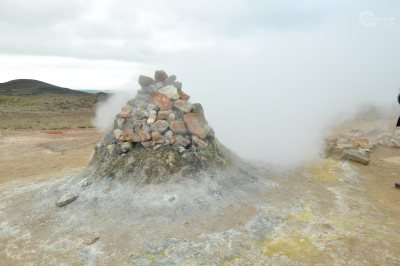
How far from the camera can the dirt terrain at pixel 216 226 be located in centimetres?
517

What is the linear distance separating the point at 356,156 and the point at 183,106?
241 inches

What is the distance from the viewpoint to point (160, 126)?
7.17 m

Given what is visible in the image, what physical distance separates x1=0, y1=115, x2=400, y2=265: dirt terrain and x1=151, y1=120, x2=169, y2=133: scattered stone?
1.18 metres

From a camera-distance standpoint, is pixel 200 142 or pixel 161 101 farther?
pixel 161 101

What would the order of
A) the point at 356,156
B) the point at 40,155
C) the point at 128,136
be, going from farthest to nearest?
the point at 40,155 → the point at 356,156 → the point at 128,136

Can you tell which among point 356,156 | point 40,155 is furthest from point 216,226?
point 40,155

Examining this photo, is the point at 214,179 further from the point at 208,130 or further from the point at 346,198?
the point at 346,198

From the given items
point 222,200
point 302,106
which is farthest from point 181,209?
point 302,106

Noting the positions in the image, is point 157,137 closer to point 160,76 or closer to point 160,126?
point 160,126

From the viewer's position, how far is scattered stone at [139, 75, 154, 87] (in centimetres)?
786

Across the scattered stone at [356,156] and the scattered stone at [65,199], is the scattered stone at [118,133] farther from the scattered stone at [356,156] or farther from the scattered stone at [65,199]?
A: the scattered stone at [356,156]

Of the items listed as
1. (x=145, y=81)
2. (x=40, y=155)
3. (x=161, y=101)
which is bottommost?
(x=40, y=155)

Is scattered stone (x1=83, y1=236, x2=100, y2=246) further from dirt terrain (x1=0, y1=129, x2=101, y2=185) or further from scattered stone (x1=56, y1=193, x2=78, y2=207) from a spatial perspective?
dirt terrain (x1=0, y1=129, x2=101, y2=185)

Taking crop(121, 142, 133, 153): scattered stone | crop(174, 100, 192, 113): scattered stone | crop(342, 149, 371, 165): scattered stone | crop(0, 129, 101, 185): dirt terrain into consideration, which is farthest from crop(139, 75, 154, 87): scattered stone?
crop(342, 149, 371, 165): scattered stone
